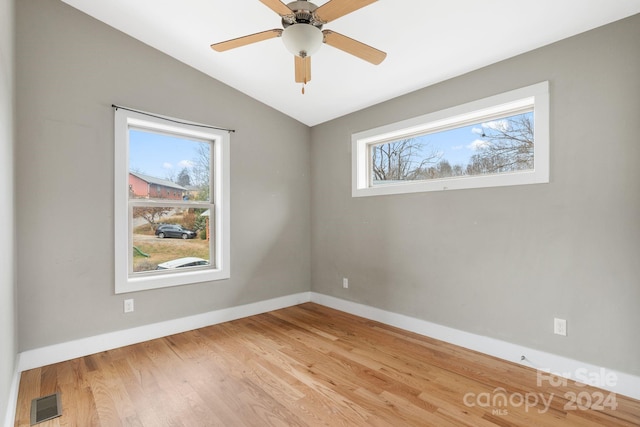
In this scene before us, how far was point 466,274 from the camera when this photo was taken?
2.73 metres

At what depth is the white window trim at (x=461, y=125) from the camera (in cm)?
233

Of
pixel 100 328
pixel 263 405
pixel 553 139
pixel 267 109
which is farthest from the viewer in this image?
pixel 267 109

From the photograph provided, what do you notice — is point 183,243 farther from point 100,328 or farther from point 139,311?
point 100,328

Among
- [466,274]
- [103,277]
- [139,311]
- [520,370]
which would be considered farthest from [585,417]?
[103,277]

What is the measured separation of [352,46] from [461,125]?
1.52m

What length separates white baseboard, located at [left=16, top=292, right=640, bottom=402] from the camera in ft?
6.81

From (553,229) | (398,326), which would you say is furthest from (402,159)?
(398,326)

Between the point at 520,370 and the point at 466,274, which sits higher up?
the point at 466,274

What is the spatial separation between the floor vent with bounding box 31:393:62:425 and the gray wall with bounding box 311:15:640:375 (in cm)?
277

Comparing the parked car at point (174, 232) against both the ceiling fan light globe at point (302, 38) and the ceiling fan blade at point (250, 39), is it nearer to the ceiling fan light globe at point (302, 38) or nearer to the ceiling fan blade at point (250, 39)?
the ceiling fan blade at point (250, 39)

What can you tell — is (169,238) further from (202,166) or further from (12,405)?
(12,405)

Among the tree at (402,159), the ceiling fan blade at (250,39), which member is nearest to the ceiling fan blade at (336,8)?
the ceiling fan blade at (250,39)

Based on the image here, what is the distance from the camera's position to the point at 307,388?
82.7 inches

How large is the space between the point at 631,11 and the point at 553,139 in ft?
2.76
